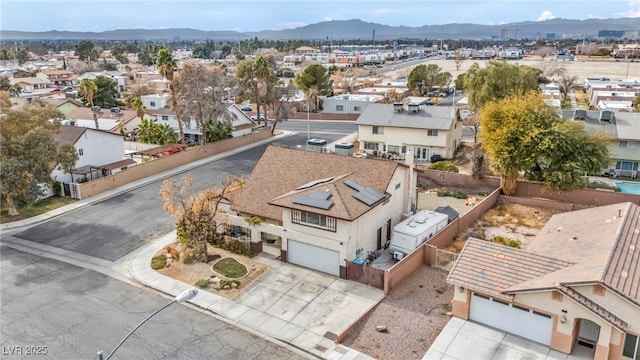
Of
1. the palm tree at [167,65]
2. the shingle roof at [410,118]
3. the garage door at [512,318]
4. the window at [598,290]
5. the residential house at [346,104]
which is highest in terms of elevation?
the palm tree at [167,65]

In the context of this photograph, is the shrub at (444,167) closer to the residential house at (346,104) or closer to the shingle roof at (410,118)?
the shingle roof at (410,118)

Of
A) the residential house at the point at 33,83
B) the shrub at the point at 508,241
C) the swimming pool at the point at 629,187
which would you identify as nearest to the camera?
the shrub at the point at 508,241

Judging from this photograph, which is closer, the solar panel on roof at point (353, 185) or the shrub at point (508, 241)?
the solar panel on roof at point (353, 185)

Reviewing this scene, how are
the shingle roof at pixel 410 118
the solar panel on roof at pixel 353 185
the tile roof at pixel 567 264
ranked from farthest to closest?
the shingle roof at pixel 410 118 < the solar panel on roof at pixel 353 185 < the tile roof at pixel 567 264

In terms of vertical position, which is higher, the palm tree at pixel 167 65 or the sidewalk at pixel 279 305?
Answer: the palm tree at pixel 167 65

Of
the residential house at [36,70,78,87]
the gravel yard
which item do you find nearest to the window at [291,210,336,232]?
the gravel yard

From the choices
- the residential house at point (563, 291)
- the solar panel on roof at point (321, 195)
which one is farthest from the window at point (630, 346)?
the solar panel on roof at point (321, 195)

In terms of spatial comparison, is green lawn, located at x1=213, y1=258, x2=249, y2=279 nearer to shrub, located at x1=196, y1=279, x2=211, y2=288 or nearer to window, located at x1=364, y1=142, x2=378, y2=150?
shrub, located at x1=196, y1=279, x2=211, y2=288

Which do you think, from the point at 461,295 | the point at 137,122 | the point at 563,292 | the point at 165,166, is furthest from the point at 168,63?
the point at 563,292
